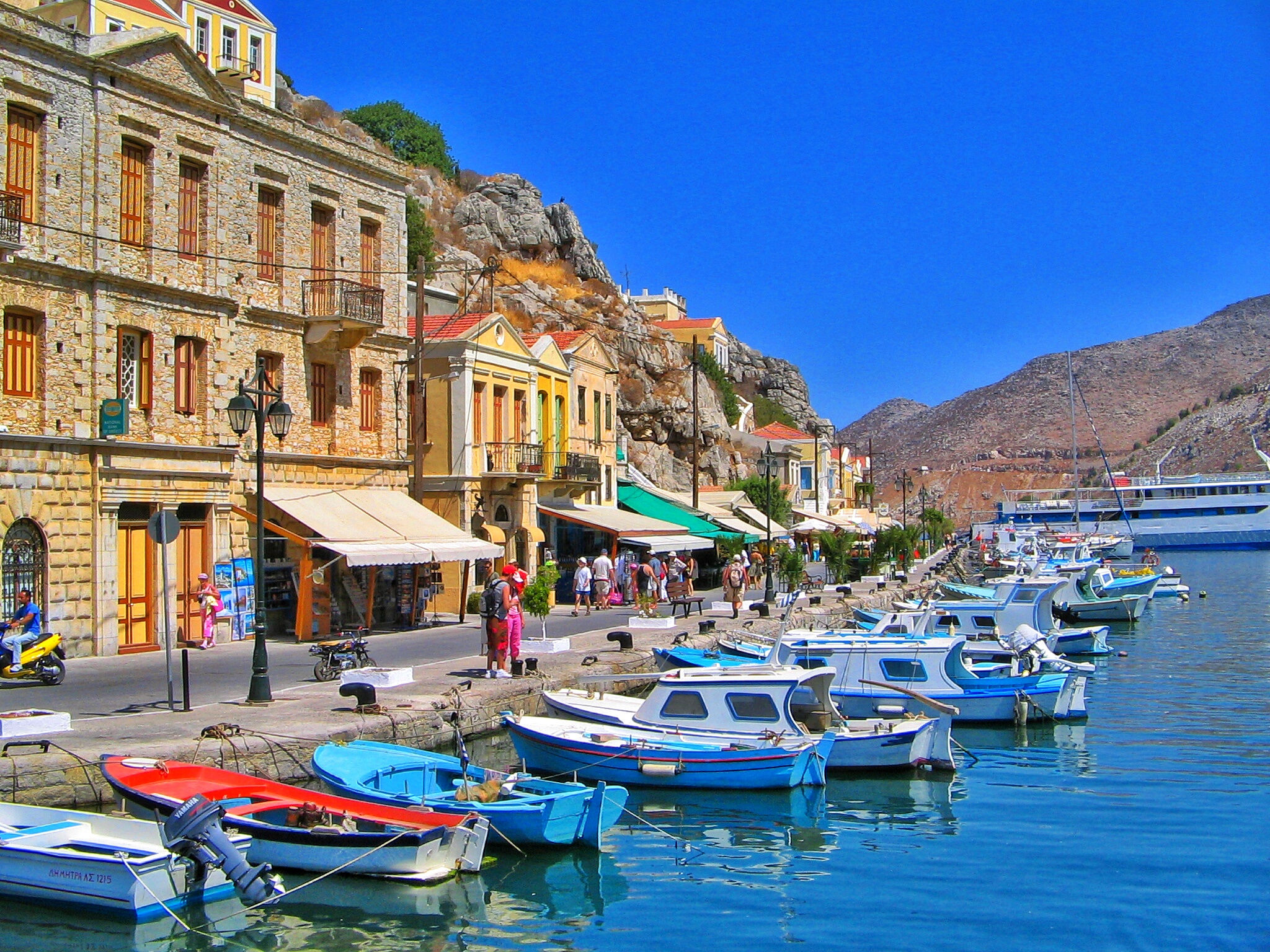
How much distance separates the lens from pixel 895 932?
11.5 metres

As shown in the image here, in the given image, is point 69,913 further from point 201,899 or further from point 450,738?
point 450,738

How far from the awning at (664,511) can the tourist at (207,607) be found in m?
21.4

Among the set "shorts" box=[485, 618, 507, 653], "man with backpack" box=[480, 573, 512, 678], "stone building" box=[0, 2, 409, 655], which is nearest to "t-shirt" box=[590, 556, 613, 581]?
"stone building" box=[0, 2, 409, 655]

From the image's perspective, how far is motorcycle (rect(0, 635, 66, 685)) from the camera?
19.2m

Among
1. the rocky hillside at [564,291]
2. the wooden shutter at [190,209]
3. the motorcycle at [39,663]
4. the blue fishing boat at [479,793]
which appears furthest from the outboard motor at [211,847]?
the rocky hillside at [564,291]

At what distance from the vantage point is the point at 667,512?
47.6 meters

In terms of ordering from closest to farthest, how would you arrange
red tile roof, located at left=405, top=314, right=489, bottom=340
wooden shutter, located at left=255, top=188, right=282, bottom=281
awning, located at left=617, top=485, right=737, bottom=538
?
wooden shutter, located at left=255, top=188, right=282, bottom=281 < red tile roof, located at left=405, top=314, right=489, bottom=340 < awning, located at left=617, top=485, right=737, bottom=538

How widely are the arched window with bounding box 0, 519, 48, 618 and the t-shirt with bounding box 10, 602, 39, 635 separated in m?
1.16

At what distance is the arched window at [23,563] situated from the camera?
851 inches

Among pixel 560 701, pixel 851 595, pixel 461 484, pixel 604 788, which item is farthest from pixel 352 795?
pixel 851 595

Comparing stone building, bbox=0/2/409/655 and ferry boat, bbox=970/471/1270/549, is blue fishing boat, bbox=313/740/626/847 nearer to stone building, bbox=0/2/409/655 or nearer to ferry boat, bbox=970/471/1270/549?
stone building, bbox=0/2/409/655

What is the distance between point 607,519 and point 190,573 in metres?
17.7

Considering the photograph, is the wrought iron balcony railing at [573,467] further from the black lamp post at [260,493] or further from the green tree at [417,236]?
the green tree at [417,236]

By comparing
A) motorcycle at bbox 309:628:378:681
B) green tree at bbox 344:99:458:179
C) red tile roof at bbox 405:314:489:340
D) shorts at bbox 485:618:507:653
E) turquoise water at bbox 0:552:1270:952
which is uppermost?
green tree at bbox 344:99:458:179
